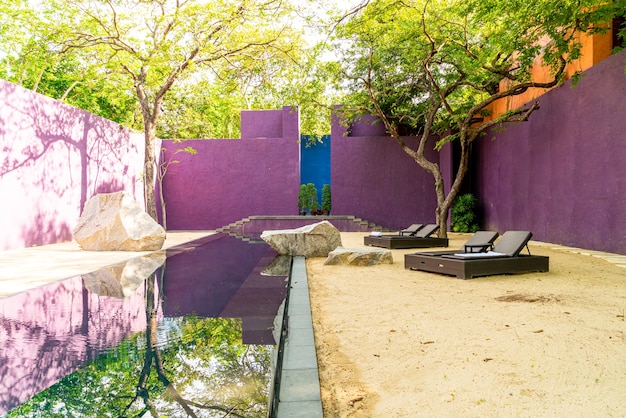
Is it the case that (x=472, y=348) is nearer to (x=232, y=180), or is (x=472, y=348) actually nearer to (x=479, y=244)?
(x=479, y=244)

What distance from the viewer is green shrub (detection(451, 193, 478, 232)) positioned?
15078 millimetres

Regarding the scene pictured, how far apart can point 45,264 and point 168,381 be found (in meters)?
6.28

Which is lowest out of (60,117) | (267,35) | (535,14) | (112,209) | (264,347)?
(264,347)

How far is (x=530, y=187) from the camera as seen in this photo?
11.8 m

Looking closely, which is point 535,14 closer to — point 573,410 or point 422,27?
point 422,27

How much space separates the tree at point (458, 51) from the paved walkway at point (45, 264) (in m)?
6.39

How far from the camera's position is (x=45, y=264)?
7527 millimetres

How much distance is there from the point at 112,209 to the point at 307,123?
7869 millimetres

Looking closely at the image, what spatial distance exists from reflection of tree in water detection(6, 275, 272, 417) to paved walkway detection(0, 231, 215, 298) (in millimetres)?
2946

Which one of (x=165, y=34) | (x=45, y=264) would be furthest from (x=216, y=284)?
(x=165, y=34)

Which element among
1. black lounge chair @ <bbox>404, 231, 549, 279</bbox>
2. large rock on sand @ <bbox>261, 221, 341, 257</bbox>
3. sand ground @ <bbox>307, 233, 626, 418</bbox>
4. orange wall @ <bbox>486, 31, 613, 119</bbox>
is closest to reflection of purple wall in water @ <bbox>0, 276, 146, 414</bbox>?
sand ground @ <bbox>307, 233, 626, 418</bbox>

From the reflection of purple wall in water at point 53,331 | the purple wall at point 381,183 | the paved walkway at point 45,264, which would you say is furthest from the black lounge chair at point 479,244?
the purple wall at point 381,183

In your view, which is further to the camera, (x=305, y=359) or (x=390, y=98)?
(x=390, y=98)

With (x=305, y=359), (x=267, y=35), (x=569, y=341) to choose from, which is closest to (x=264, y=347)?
(x=305, y=359)
